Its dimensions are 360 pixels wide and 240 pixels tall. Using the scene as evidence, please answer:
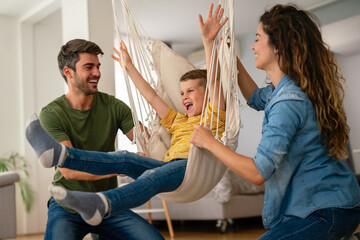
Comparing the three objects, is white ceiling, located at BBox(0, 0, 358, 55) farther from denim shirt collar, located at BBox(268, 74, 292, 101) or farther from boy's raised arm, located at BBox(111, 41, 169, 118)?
denim shirt collar, located at BBox(268, 74, 292, 101)

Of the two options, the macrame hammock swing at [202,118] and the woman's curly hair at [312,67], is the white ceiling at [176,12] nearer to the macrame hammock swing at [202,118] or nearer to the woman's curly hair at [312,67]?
the macrame hammock swing at [202,118]

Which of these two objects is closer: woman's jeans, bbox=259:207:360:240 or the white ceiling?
woman's jeans, bbox=259:207:360:240

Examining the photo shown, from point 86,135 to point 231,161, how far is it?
0.83 metres

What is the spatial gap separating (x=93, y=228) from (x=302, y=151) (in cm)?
99

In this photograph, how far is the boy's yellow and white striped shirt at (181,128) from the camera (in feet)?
5.85

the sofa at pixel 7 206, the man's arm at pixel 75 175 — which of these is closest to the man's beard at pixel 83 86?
the man's arm at pixel 75 175

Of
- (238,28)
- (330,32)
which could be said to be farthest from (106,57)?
(238,28)

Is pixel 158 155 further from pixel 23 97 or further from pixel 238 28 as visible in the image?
pixel 238 28

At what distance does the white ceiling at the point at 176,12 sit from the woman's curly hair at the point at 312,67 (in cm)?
347

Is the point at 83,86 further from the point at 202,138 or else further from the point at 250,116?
the point at 250,116

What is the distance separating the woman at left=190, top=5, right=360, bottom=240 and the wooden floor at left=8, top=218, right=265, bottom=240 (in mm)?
2081

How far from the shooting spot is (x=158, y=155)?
191 cm

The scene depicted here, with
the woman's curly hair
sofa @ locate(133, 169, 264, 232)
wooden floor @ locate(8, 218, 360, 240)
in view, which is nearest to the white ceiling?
sofa @ locate(133, 169, 264, 232)

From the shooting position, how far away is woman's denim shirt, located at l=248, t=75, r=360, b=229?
4.08 feet
